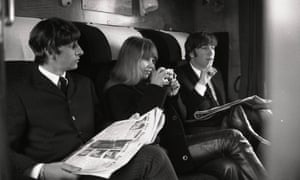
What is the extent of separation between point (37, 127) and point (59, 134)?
76 mm

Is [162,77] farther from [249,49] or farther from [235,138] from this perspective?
[249,49]

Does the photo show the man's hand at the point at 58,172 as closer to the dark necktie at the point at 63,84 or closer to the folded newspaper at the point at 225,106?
the dark necktie at the point at 63,84

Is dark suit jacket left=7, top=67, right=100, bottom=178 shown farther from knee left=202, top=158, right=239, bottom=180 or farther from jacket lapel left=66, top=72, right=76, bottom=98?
knee left=202, top=158, right=239, bottom=180

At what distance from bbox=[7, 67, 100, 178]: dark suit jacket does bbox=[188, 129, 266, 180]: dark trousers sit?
0.55m

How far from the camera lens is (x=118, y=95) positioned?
1763mm

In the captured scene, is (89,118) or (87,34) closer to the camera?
(89,118)

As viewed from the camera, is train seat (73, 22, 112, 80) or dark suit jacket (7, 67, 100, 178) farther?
train seat (73, 22, 112, 80)

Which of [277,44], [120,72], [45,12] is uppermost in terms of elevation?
[45,12]

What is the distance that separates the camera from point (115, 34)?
214cm

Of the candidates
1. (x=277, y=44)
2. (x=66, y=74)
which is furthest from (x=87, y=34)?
(x=277, y=44)

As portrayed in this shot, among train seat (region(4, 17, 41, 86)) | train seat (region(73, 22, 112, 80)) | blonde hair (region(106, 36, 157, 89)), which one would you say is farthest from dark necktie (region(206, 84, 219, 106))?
train seat (region(4, 17, 41, 86))

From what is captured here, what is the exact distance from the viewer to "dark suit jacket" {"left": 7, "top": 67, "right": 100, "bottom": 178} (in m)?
1.39

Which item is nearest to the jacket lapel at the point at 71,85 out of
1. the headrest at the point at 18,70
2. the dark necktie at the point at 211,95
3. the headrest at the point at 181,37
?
the headrest at the point at 18,70

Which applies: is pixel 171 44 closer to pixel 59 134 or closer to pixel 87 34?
pixel 87 34
